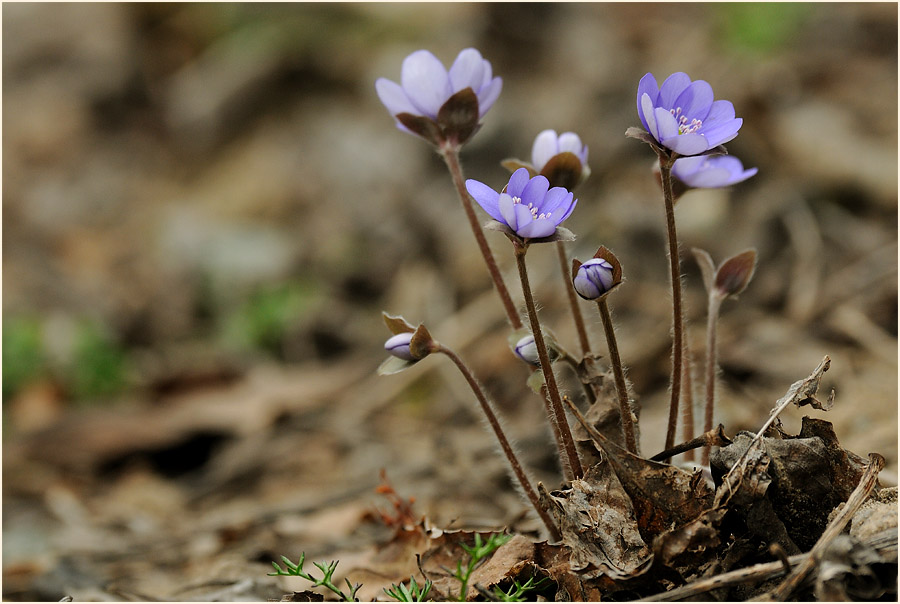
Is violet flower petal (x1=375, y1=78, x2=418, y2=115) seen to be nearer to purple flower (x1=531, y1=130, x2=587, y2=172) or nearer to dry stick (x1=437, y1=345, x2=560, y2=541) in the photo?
purple flower (x1=531, y1=130, x2=587, y2=172)

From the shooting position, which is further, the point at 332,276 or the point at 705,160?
the point at 332,276

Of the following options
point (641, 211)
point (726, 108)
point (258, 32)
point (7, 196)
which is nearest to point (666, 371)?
point (641, 211)

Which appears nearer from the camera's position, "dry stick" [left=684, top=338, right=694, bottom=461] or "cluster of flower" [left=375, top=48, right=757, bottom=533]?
"cluster of flower" [left=375, top=48, right=757, bottom=533]

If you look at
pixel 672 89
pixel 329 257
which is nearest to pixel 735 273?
pixel 672 89

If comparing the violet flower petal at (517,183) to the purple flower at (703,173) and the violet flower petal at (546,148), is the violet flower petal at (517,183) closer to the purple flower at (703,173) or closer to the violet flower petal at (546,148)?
the violet flower petal at (546,148)

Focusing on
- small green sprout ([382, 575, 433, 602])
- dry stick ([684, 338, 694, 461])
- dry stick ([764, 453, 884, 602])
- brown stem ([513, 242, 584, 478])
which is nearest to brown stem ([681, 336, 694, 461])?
dry stick ([684, 338, 694, 461])

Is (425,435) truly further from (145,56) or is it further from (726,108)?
(145,56)

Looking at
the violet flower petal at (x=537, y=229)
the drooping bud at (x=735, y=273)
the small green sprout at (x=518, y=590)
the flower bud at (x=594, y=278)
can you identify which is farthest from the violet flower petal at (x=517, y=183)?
the small green sprout at (x=518, y=590)
